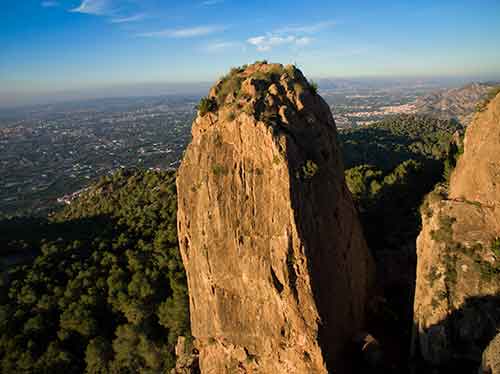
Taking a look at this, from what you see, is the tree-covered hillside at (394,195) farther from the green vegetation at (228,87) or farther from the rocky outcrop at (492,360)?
the green vegetation at (228,87)

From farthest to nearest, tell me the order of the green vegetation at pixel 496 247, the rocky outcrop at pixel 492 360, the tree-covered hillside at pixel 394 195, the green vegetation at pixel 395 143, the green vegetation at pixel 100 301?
the green vegetation at pixel 395 143 → the green vegetation at pixel 100 301 → the tree-covered hillside at pixel 394 195 → the green vegetation at pixel 496 247 → the rocky outcrop at pixel 492 360

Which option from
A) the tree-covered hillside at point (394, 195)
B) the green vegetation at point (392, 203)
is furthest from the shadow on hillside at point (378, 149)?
the green vegetation at point (392, 203)

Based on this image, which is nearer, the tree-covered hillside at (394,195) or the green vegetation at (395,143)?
the tree-covered hillside at (394,195)

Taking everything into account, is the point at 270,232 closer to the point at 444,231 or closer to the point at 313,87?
the point at 313,87

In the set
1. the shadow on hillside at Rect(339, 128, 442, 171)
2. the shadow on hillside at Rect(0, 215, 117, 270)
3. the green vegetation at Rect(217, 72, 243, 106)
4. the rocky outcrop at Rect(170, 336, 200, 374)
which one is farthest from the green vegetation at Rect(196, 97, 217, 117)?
the shadow on hillside at Rect(339, 128, 442, 171)

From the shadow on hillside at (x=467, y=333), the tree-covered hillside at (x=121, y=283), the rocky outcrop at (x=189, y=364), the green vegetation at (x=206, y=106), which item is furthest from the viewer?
the tree-covered hillside at (x=121, y=283)

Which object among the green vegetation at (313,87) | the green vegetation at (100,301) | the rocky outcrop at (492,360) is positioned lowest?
the green vegetation at (100,301)

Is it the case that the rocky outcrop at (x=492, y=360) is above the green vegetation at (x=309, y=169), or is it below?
below
